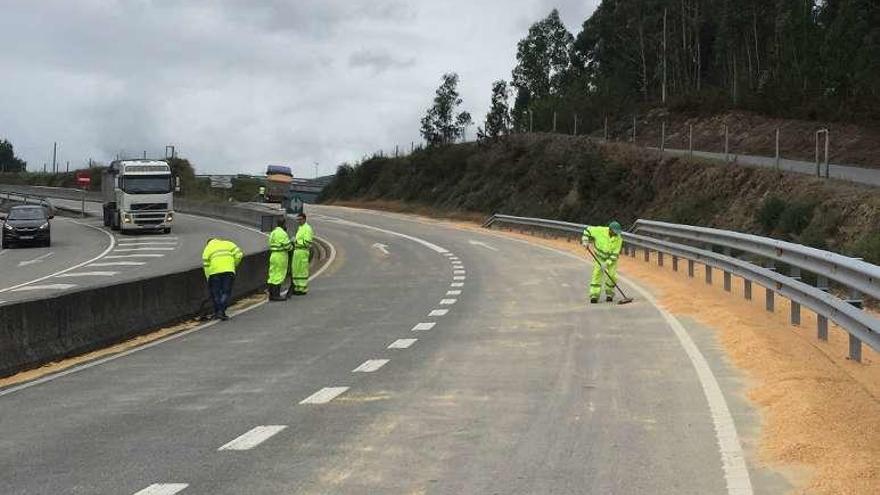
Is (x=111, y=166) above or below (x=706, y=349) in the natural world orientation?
above

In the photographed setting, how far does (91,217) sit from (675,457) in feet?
220

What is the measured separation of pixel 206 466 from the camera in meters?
6.02

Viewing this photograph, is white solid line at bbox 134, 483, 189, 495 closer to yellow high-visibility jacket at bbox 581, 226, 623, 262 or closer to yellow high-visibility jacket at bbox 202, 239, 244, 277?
yellow high-visibility jacket at bbox 202, 239, 244, 277

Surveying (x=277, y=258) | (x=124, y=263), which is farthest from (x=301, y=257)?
(x=124, y=263)

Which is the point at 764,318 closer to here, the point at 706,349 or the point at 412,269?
the point at 706,349

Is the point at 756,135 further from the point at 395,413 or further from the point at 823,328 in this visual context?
the point at 395,413

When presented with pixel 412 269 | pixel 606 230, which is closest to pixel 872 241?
pixel 606 230

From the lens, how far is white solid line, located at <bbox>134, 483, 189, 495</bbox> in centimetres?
543

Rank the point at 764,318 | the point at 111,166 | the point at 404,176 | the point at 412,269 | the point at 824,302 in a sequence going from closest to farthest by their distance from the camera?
1. the point at 824,302
2. the point at 764,318
3. the point at 412,269
4. the point at 111,166
5. the point at 404,176

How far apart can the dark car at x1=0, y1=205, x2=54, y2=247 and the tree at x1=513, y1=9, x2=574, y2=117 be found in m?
75.5

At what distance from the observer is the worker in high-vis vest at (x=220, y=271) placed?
602 inches

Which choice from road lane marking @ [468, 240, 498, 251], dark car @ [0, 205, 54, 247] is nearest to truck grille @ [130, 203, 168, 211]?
dark car @ [0, 205, 54, 247]

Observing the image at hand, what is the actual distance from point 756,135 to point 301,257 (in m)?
39.2

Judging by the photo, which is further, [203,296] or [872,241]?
[872,241]
